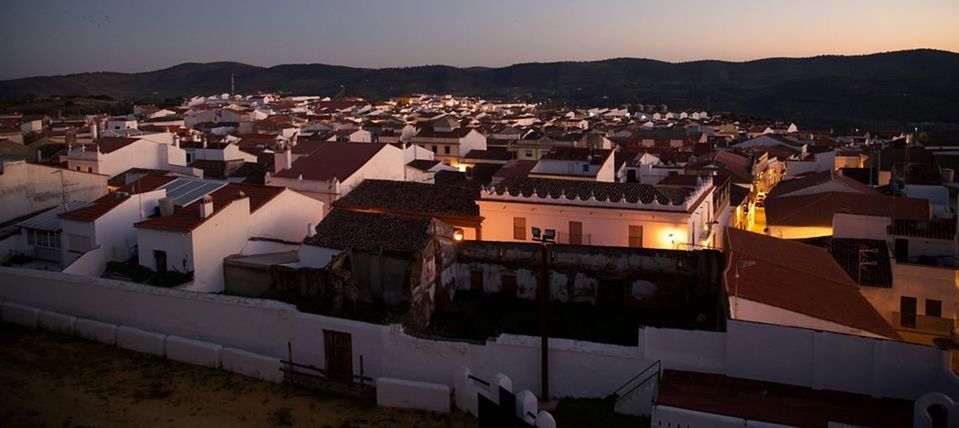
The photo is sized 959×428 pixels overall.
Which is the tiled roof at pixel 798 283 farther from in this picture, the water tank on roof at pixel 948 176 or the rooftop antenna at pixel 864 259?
the water tank on roof at pixel 948 176

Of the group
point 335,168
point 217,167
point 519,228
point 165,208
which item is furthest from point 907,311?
point 217,167

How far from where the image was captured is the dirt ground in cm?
1475

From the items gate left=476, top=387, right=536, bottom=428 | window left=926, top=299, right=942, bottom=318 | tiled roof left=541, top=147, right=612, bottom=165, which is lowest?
window left=926, top=299, right=942, bottom=318

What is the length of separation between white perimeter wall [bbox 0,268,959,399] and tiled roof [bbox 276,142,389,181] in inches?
518

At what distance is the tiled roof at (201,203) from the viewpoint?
22266 mm

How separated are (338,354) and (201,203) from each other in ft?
28.0

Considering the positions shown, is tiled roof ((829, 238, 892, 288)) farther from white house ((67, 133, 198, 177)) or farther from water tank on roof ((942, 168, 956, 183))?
white house ((67, 133, 198, 177))

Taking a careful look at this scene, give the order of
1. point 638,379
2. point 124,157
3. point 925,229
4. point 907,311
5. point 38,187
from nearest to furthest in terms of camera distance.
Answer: point 638,379 → point 907,311 → point 925,229 → point 38,187 → point 124,157

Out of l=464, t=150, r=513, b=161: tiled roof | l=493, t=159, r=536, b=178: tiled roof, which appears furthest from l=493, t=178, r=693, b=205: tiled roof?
l=464, t=150, r=513, b=161: tiled roof

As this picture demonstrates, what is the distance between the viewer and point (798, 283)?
1867 cm

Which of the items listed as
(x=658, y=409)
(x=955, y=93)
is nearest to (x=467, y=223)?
(x=658, y=409)

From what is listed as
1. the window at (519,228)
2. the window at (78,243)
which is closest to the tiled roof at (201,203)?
the window at (78,243)

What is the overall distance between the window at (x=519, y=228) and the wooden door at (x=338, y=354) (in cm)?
1059

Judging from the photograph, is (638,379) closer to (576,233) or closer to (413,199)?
(576,233)
